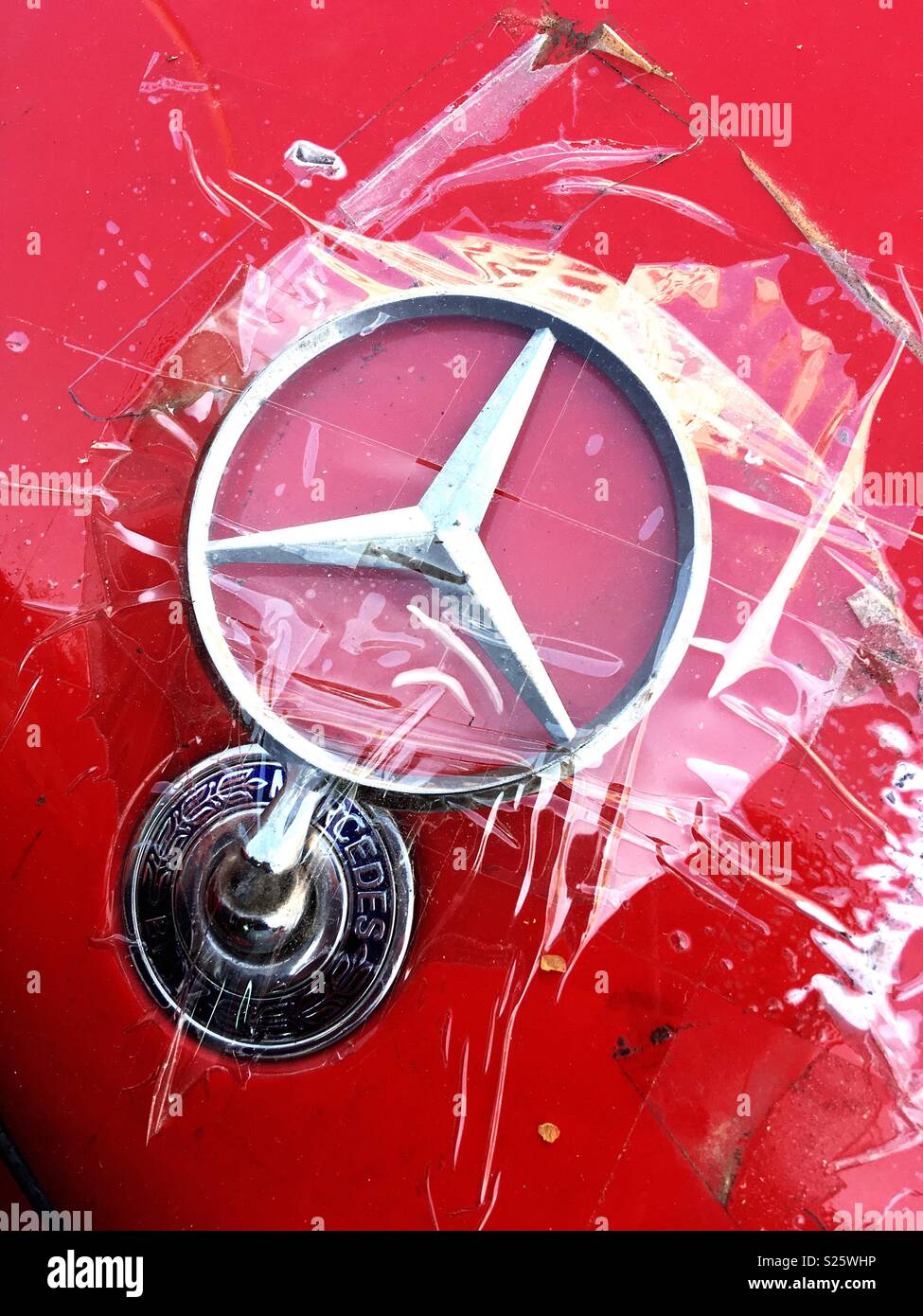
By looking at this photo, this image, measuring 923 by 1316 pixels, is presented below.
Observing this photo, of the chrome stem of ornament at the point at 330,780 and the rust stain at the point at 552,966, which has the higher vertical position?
the chrome stem of ornament at the point at 330,780

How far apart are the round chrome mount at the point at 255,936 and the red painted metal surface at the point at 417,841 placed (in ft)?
0.14

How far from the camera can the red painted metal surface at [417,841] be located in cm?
115

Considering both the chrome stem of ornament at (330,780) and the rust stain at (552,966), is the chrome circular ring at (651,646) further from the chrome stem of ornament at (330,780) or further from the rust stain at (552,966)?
the rust stain at (552,966)

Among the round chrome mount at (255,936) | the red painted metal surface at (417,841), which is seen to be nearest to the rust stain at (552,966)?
the red painted metal surface at (417,841)

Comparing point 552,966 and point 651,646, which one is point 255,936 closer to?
point 552,966

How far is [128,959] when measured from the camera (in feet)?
3.86

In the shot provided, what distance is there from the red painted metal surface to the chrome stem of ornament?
54mm

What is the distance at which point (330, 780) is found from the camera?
3.66ft

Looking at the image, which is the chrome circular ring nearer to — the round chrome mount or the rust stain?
the round chrome mount

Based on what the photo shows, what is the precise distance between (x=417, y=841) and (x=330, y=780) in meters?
0.17

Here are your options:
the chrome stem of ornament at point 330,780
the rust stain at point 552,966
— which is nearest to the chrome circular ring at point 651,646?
the chrome stem of ornament at point 330,780

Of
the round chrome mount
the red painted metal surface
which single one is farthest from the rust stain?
the round chrome mount

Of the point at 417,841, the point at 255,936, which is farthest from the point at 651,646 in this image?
the point at 255,936
